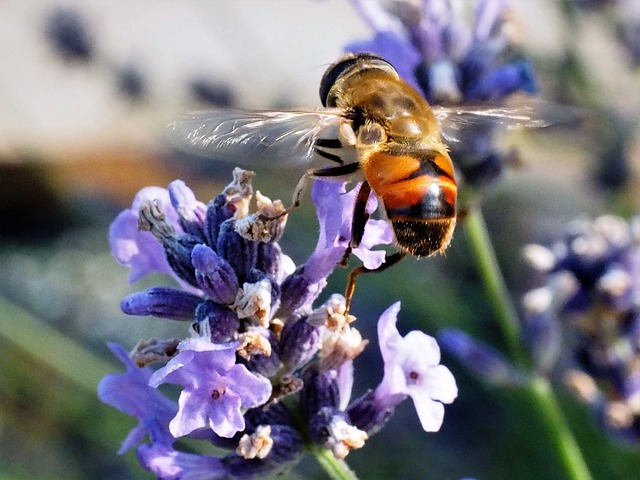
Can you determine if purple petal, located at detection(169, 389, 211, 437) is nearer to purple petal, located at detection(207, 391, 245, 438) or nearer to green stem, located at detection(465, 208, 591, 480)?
purple petal, located at detection(207, 391, 245, 438)

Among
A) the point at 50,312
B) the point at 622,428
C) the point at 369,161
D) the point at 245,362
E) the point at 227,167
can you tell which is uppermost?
the point at 369,161

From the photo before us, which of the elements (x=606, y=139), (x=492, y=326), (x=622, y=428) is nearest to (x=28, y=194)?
(x=492, y=326)

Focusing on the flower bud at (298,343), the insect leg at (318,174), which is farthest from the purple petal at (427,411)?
the insect leg at (318,174)

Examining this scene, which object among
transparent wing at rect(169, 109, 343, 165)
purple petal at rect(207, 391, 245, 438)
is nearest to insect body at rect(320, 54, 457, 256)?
transparent wing at rect(169, 109, 343, 165)

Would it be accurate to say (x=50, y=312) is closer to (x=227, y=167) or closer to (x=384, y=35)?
(x=227, y=167)

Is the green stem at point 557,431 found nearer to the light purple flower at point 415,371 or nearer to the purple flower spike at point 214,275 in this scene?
the light purple flower at point 415,371
